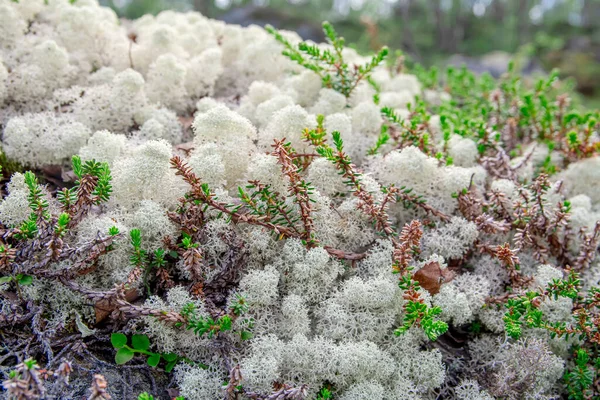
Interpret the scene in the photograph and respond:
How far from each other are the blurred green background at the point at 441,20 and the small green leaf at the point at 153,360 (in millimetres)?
17265

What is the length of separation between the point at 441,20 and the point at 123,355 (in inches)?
1079

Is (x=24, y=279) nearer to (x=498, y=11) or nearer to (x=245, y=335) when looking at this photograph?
(x=245, y=335)

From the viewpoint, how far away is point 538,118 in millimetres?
3434

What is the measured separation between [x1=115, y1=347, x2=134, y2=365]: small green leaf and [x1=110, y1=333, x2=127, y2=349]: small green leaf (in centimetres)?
2

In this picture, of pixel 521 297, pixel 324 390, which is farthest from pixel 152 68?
pixel 521 297

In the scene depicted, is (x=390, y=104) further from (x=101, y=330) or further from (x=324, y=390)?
(x=101, y=330)

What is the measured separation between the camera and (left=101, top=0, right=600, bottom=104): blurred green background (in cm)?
2238

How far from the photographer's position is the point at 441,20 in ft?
84.7

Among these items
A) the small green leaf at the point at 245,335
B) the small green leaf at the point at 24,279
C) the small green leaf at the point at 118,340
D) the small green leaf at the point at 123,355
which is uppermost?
the small green leaf at the point at 24,279

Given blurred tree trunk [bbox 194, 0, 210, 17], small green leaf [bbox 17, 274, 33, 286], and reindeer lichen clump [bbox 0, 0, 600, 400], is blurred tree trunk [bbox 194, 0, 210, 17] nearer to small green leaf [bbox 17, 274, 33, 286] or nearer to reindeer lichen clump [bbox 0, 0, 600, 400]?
reindeer lichen clump [bbox 0, 0, 600, 400]

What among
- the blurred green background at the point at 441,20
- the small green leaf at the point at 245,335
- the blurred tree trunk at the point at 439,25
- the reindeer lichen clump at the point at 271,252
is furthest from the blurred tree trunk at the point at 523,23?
the small green leaf at the point at 245,335

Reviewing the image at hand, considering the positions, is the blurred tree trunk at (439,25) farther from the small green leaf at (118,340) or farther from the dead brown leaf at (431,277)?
the small green leaf at (118,340)

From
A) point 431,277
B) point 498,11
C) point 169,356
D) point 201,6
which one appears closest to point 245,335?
point 169,356

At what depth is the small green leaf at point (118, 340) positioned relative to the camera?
1.85 metres
